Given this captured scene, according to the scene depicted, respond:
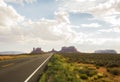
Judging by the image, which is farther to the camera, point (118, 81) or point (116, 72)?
point (116, 72)

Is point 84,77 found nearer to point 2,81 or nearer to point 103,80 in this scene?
point 103,80

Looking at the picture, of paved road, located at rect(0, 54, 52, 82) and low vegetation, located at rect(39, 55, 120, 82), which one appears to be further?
low vegetation, located at rect(39, 55, 120, 82)

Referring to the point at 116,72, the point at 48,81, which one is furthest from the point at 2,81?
the point at 116,72

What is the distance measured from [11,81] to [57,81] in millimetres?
2503

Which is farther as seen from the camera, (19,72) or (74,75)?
(19,72)

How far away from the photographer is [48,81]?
534 inches

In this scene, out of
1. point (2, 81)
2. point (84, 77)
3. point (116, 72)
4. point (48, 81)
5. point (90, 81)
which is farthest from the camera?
point (116, 72)

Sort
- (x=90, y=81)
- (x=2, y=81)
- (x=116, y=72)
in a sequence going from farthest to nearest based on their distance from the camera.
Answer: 1. (x=116, y=72)
2. (x=90, y=81)
3. (x=2, y=81)

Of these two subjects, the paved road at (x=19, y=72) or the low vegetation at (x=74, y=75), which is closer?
the paved road at (x=19, y=72)

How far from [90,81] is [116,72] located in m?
7.98

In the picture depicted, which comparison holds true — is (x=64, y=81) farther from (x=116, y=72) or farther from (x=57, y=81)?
(x=116, y=72)

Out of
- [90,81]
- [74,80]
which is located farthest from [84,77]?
[74,80]

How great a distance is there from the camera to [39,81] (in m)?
13.1

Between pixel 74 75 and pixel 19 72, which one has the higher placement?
pixel 19 72
